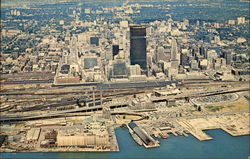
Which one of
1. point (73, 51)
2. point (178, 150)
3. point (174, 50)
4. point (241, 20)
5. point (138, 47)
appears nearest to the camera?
point (178, 150)

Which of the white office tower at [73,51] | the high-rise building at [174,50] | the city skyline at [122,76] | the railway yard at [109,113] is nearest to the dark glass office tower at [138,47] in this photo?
the city skyline at [122,76]

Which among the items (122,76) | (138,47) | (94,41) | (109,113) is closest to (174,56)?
(138,47)

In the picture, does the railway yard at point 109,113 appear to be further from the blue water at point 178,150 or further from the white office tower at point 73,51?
the white office tower at point 73,51

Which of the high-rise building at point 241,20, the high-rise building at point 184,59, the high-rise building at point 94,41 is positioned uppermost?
the high-rise building at point 241,20

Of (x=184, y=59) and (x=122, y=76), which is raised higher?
(x=184, y=59)

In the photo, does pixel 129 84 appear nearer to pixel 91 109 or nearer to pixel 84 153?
pixel 91 109

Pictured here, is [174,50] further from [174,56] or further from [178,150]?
[178,150]

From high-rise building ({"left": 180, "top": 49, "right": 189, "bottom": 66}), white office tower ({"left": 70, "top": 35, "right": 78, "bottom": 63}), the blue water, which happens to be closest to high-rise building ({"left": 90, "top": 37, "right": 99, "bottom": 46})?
white office tower ({"left": 70, "top": 35, "right": 78, "bottom": 63})

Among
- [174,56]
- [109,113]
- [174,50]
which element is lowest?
[109,113]
